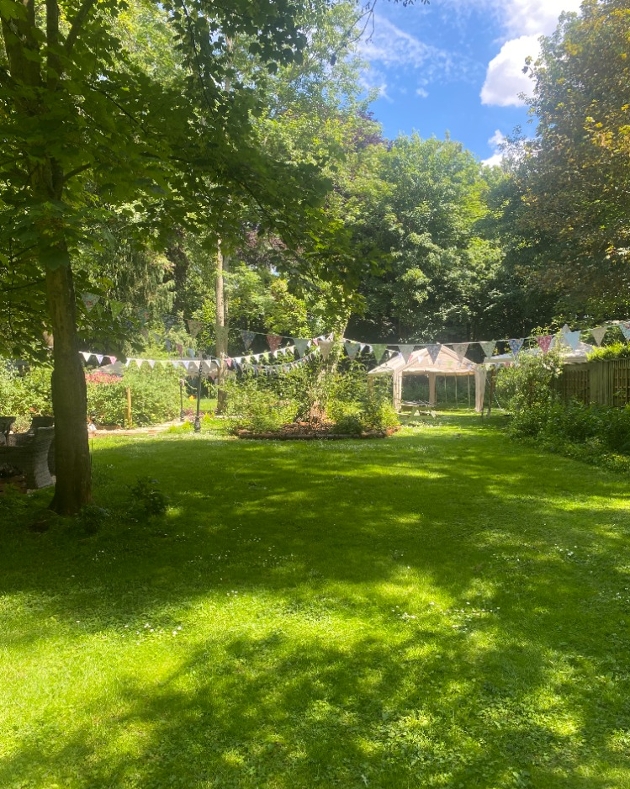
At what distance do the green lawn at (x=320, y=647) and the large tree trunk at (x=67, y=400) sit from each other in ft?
1.42

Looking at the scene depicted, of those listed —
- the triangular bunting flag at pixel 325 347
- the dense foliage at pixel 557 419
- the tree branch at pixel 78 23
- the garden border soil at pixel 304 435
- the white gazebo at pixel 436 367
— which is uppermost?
the tree branch at pixel 78 23

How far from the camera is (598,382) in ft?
37.2

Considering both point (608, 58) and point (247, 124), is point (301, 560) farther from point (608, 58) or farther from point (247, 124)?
point (608, 58)

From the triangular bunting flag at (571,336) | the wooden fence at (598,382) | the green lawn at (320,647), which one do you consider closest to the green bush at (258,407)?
the wooden fence at (598,382)

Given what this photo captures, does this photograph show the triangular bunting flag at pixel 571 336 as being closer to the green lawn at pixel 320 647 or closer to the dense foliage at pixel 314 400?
the dense foliage at pixel 314 400

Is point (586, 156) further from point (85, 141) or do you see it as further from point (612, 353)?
point (85, 141)

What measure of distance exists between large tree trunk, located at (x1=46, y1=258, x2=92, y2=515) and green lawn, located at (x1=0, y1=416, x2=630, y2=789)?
A: 433 mm

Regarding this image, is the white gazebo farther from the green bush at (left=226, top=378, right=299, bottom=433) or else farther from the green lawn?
the green lawn

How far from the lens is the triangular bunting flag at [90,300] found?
6699mm

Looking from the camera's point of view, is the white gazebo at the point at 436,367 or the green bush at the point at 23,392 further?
the white gazebo at the point at 436,367

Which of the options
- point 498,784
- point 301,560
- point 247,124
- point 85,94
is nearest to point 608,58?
point 247,124

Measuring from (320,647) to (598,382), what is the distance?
10.2m

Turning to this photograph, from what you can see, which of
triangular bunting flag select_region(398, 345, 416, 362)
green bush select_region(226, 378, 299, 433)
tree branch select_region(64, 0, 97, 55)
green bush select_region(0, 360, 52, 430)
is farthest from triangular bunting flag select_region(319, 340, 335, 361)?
tree branch select_region(64, 0, 97, 55)

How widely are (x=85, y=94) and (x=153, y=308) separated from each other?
733 inches
